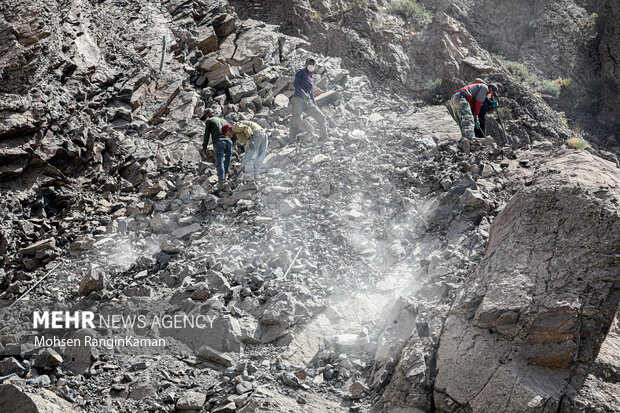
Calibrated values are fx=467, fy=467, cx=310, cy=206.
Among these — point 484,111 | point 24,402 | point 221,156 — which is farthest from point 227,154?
point 24,402

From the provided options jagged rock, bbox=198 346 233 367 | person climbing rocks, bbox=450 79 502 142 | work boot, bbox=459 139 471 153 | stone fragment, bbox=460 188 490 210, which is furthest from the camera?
person climbing rocks, bbox=450 79 502 142

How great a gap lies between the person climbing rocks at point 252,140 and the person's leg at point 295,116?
1158 mm

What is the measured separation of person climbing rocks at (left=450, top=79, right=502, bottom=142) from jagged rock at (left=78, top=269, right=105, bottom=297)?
20.2ft

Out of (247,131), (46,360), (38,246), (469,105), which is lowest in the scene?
(38,246)

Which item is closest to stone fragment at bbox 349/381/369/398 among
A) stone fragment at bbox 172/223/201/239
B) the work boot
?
stone fragment at bbox 172/223/201/239

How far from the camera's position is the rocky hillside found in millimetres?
3607

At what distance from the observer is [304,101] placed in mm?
8805

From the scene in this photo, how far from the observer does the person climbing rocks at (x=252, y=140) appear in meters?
7.91

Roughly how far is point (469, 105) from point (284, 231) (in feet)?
13.9

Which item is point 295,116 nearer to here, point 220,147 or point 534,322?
point 220,147

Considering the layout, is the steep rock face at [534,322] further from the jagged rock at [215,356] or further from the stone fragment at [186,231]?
the stone fragment at [186,231]

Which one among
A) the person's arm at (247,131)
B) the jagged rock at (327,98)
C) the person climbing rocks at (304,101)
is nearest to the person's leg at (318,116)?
the person climbing rocks at (304,101)

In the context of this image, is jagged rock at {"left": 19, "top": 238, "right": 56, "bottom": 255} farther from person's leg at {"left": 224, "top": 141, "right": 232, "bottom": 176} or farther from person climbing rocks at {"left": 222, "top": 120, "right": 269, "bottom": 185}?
person climbing rocks at {"left": 222, "top": 120, "right": 269, "bottom": 185}

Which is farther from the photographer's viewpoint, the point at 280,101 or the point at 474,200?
the point at 280,101
